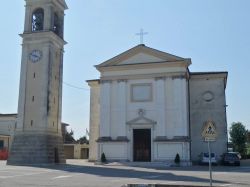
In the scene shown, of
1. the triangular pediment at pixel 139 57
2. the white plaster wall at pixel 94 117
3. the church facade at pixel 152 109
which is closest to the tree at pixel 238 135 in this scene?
the church facade at pixel 152 109

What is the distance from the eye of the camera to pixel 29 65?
37.2 meters

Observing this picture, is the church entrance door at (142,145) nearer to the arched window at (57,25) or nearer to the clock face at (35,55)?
the clock face at (35,55)

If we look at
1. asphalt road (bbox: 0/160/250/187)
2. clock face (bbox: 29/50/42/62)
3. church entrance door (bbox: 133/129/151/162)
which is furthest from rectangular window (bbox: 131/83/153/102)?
asphalt road (bbox: 0/160/250/187)

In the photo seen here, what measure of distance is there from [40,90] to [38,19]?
7.72 meters

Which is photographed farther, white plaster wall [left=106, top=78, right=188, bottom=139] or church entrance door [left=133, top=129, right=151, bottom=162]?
church entrance door [left=133, top=129, right=151, bottom=162]

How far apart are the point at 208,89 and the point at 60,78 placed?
51.0ft

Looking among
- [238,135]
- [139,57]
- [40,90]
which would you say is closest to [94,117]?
[40,90]

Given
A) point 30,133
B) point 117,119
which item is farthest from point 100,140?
point 30,133

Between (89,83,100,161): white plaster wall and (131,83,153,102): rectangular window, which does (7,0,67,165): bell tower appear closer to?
(89,83,100,161): white plaster wall

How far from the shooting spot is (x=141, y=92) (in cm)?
3716

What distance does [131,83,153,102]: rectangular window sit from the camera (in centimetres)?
3688

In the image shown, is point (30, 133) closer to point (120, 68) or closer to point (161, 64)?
point (120, 68)

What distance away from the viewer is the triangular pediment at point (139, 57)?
3700cm

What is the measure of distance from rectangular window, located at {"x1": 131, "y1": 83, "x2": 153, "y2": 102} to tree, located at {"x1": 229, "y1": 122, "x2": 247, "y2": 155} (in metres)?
38.9
